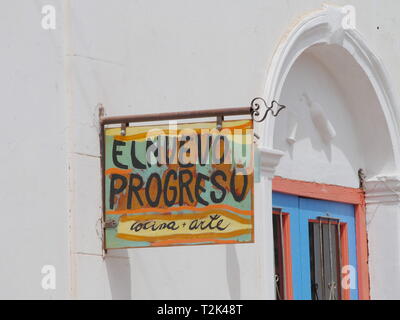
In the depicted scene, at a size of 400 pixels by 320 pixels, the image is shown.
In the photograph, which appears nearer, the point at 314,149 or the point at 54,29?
the point at 54,29

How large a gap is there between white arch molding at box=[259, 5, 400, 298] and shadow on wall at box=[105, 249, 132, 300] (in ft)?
4.48

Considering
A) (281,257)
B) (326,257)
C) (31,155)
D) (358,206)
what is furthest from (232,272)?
(358,206)

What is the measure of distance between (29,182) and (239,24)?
2.26 m

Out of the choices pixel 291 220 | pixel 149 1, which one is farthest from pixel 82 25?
pixel 291 220

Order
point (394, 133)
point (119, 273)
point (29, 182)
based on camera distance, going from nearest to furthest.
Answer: point (29, 182), point (119, 273), point (394, 133)

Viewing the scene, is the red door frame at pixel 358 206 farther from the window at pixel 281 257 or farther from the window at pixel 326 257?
Answer: the window at pixel 281 257

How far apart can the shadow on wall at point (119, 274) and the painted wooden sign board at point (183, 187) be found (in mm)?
212

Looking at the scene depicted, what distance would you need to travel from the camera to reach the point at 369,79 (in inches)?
363

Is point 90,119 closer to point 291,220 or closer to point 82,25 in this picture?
point 82,25

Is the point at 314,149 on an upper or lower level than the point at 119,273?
upper

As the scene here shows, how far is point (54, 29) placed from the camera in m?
6.28

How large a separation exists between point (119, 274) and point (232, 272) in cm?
102

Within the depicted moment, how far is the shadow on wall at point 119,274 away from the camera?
6.44 m

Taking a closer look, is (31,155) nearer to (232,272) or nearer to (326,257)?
(232,272)
